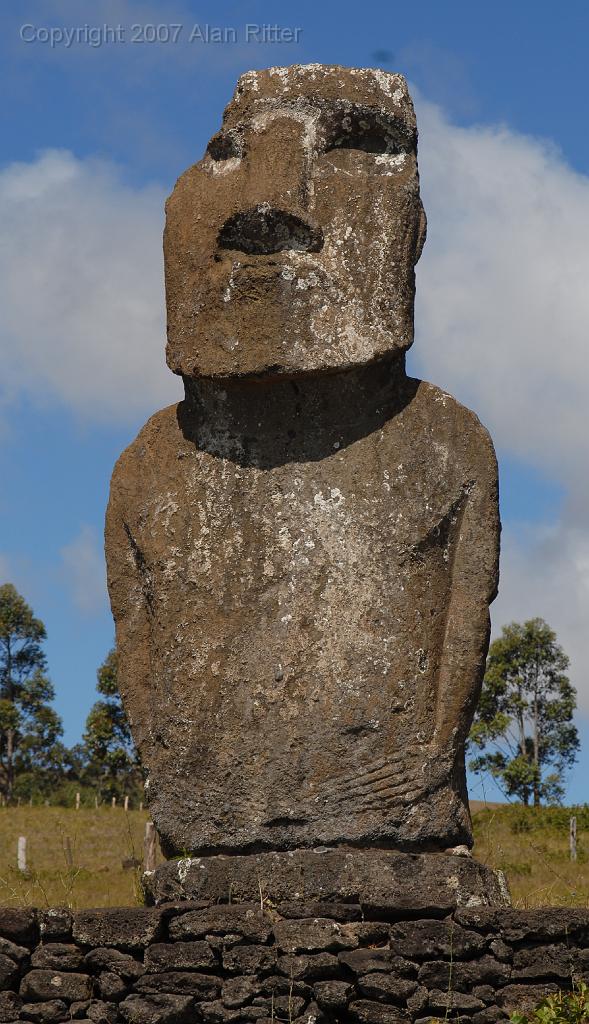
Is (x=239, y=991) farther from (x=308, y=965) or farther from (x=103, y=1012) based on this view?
(x=103, y=1012)

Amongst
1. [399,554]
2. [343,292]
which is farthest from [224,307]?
[399,554]

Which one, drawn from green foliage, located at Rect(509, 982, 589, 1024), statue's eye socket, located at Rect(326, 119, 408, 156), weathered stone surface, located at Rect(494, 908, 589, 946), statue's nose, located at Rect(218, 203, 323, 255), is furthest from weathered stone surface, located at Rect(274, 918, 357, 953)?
statue's eye socket, located at Rect(326, 119, 408, 156)

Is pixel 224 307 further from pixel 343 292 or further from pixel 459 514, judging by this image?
pixel 459 514

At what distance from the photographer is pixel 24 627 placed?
47875 mm

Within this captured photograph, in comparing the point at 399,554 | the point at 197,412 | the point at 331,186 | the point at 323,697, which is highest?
the point at 331,186

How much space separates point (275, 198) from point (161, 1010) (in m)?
4.01

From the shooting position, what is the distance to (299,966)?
6777 mm

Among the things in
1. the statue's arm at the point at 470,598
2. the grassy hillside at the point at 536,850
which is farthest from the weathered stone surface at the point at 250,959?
the grassy hillside at the point at 536,850

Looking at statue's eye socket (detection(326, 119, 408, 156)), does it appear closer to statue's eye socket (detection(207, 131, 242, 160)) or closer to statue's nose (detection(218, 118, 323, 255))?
statue's nose (detection(218, 118, 323, 255))

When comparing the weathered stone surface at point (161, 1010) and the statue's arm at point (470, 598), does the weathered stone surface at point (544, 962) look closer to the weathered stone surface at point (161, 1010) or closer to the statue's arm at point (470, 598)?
the statue's arm at point (470, 598)

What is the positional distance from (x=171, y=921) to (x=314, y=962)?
720 millimetres

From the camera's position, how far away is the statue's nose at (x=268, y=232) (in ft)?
25.5

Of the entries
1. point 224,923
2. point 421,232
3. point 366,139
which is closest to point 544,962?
point 224,923

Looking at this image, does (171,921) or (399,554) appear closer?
(171,921)
